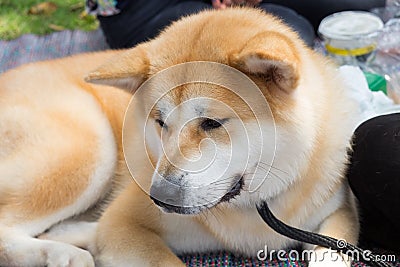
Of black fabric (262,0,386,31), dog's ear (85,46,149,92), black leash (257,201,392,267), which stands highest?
dog's ear (85,46,149,92)

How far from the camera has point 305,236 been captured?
51.8 inches

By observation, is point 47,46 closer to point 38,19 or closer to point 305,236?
point 38,19

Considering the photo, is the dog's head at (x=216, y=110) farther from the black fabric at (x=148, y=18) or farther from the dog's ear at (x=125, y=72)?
the black fabric at (x=148, y=18)

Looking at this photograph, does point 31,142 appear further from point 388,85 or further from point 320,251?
point 388,85

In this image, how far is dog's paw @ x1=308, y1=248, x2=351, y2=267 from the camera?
4.23ft

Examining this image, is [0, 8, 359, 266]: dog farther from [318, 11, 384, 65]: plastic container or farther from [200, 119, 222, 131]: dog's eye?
[318, 11, 384, 65]: plastic container

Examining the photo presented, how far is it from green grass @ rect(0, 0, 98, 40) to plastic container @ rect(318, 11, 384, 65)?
1291 mm

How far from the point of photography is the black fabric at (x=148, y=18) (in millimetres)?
2426

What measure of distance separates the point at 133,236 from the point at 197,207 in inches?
12.0

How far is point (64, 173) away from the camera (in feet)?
4.93

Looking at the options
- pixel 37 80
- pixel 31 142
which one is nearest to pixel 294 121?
pixel 31 142

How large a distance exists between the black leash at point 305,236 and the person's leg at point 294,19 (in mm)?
1210

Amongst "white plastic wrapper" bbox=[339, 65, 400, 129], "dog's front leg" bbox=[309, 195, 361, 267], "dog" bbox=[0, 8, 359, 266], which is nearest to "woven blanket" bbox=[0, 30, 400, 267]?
"dog" bbox=[0, 8, 359, 266]

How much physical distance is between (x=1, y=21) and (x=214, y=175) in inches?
93.2
